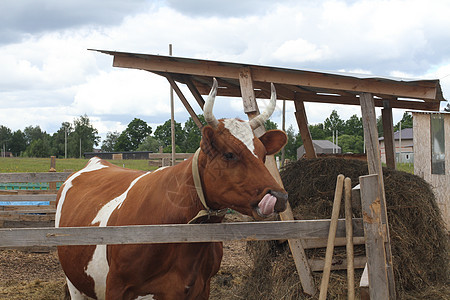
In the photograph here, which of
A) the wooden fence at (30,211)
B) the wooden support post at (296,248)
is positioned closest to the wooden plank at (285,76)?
the wooden support post at (296,248)

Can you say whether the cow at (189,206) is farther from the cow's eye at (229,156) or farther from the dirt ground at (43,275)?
the dirt ground at (43,275)

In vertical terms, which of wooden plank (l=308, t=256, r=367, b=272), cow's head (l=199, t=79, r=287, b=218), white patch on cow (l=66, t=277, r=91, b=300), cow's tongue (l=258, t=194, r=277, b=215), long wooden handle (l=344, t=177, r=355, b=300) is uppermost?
cow's head (l=199, t=79, r=287, b=218)

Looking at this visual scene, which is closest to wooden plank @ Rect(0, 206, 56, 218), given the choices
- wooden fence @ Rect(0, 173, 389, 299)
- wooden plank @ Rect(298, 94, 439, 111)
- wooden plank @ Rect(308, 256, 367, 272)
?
wooden plank @ Rect(298, 94, 439, 111)

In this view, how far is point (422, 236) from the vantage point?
5.79 m

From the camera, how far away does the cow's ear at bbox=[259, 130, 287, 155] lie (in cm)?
374

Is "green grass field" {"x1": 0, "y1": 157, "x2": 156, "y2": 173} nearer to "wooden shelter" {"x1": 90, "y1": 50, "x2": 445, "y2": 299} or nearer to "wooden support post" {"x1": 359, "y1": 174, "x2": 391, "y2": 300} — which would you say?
"wooden shelter" {"x1": 90, "y1": 50, "x2": 445, "y2": 299}

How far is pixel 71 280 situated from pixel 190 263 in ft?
6.41

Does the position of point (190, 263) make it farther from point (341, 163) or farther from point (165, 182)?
point (341, 163)

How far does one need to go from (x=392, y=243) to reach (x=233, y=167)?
3.19m

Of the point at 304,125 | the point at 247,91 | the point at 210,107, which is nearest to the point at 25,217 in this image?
the point at 304,125

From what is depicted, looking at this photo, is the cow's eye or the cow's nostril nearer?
the cow's nostril

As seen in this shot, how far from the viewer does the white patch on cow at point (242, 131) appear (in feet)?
10.8

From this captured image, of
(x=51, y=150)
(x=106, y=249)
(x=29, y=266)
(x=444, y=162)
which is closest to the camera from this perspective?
(x=106, y=249)

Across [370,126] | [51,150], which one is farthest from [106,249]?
[51,150]
